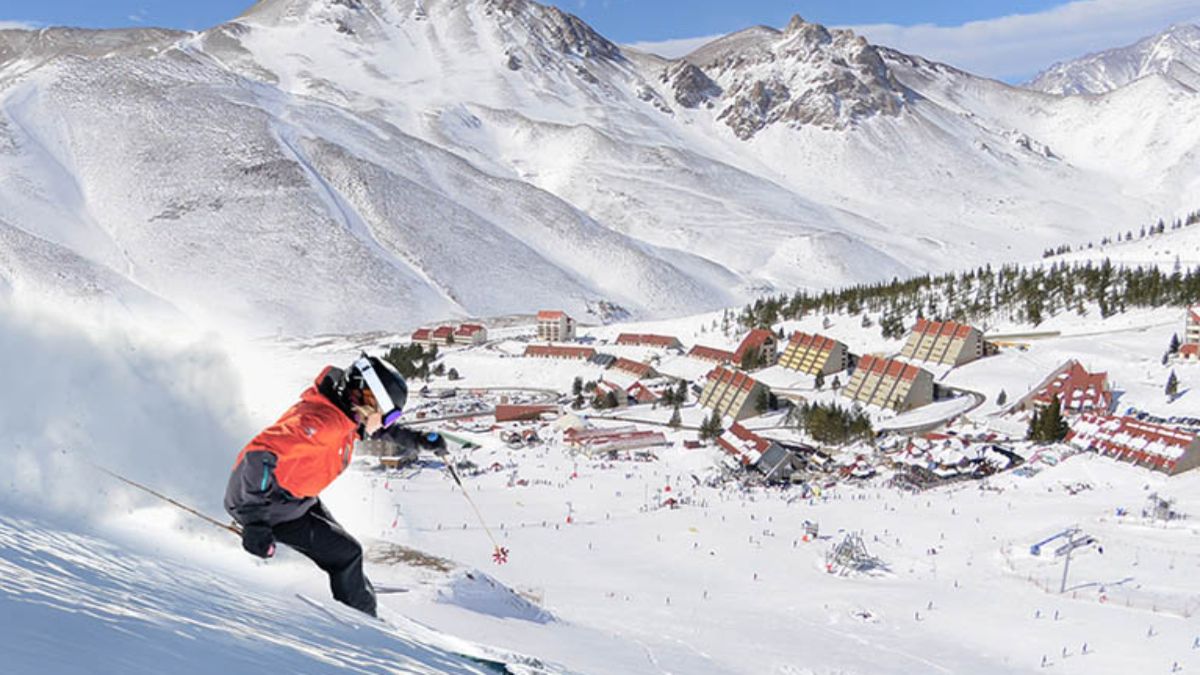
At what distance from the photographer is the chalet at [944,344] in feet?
242

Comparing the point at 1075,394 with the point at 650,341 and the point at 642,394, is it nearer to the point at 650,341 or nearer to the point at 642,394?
the point at 642,394

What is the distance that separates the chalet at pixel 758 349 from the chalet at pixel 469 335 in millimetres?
32221

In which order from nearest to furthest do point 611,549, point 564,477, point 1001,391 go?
point 611,549 → point 564,477 → point 1001,391

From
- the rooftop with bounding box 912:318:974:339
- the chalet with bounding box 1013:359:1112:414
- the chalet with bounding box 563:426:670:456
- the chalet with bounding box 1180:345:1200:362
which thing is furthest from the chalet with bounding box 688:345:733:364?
the chalet with bounding box 1180:345:1200:362

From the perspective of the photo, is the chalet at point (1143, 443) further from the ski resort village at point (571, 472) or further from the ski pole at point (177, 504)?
the ski pole at point (177, 504)

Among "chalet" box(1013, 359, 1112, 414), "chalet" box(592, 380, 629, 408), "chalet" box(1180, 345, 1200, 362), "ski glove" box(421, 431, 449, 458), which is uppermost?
"chalet" box(1180, 345, 1200, 362)

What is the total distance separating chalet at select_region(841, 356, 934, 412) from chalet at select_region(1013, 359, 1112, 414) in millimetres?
6567

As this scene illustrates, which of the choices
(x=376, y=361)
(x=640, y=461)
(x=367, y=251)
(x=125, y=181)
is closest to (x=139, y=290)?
(x=367, y=251)

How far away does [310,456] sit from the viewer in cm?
749

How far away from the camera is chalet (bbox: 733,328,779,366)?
269 ft

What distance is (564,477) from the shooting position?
→ 44781 millimetres

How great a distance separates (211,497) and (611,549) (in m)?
18.2

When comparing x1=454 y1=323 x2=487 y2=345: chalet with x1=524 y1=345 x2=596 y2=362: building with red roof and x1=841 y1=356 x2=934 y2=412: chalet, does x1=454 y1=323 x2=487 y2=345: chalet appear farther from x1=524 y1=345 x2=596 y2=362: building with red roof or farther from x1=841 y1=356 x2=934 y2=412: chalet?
x1=841 y1=356 x2=934 y2=412: chalet

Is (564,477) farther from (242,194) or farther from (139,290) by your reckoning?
(242,194)
